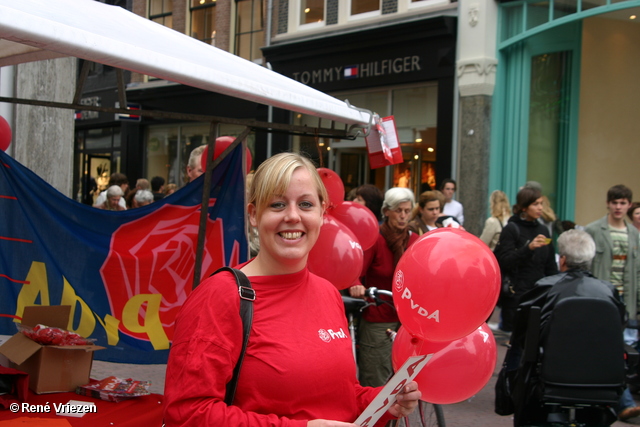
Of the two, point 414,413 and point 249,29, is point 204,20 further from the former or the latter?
point 414,413

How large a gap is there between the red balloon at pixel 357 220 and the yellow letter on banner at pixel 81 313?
1693 millimetres

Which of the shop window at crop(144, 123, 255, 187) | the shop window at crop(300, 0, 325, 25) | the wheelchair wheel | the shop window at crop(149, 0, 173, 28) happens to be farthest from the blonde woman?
the shop window at crop(149, 0, 173, 28)

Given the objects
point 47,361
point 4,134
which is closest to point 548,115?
point 4,134

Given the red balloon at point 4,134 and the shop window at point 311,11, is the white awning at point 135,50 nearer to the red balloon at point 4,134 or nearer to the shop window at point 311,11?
the red balloon at point 4,134

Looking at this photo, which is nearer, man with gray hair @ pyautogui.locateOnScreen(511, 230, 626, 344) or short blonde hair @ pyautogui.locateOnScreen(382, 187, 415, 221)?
man with gray hair @ pyautogui.locateOnScreen(511, 230, 626, 344)

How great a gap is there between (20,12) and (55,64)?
4.76 m

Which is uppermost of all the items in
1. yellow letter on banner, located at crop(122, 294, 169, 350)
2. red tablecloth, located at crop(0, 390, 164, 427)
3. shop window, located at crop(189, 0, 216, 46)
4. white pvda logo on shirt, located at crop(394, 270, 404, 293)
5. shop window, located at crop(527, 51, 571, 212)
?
shop window, located at crop(189, 0, 216, 46)

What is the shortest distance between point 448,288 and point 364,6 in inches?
505

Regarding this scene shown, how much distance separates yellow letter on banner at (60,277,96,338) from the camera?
4.00m

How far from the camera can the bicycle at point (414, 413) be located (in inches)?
166

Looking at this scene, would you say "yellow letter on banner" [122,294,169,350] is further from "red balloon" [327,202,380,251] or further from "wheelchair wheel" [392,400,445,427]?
"wheelchair wheel" [392,400,445,427]

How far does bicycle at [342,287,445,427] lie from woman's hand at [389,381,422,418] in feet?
4.28

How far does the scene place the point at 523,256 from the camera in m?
6.62

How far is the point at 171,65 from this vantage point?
8.87 feet
